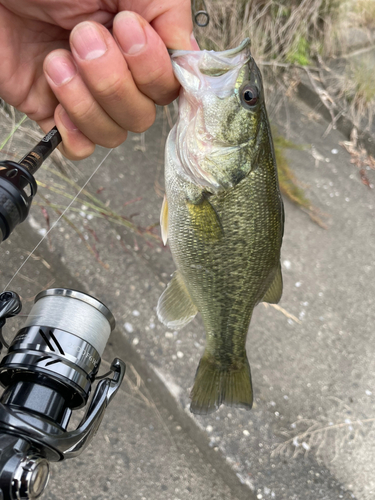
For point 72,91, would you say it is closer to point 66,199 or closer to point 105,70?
point 105,70

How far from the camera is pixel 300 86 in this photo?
150 inches

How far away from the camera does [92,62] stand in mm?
1177

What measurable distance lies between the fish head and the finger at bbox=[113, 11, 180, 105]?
81 mm

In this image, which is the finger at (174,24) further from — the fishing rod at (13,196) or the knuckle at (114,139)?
the fishing rod at (13,196)

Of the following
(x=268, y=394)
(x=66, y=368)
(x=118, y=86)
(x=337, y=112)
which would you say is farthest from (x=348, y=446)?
(x=337, y=112)

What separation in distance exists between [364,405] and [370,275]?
1.05m

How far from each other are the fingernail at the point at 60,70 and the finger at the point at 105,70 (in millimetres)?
76

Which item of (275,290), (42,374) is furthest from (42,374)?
(275,290)

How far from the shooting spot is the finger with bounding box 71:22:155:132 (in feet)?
3.82

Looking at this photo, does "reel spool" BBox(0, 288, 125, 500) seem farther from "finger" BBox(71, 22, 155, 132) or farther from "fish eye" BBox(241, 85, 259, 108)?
"fish eye" BBox(241, 85, 259, 108)

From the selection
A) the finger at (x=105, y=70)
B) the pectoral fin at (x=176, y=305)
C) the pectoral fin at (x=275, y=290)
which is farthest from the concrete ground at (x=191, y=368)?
the finger at (x=105, y=70)

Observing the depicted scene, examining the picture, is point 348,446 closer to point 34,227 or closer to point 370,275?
point 370,275

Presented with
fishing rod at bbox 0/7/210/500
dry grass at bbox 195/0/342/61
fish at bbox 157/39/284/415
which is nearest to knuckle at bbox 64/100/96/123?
fishing rod at bbox 0/7/210/500

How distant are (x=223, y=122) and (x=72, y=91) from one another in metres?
0.52
